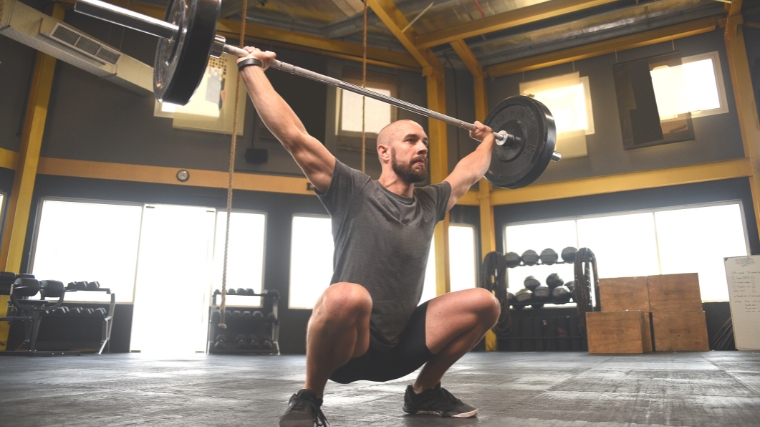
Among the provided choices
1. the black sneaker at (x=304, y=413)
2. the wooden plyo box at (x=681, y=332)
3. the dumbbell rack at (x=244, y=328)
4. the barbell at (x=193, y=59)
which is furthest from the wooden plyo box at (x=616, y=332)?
the black sneaker at (x=304, y=413)

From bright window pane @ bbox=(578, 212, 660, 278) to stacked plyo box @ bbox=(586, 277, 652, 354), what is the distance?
903 millimetres

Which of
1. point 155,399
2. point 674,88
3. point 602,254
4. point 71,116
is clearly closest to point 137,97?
point 71,116

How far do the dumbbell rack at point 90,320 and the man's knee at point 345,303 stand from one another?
561cm

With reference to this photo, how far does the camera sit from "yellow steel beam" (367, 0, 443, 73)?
647cm

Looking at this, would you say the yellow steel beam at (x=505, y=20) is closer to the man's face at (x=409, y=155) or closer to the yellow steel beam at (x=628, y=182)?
the yellow steel beam at (x=628, y=182)

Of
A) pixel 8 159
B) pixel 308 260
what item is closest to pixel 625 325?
pixel 308 260

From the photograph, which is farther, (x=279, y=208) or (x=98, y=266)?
(x=279, y=208)

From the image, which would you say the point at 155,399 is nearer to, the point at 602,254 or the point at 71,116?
the point at 71,116

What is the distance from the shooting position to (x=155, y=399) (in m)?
1.70

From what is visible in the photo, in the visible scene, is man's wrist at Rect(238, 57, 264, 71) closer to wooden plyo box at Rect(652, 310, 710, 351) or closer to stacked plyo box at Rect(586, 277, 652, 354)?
stacked plyo box at Rect(586, 277, 652, 354)

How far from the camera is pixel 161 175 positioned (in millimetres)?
6621

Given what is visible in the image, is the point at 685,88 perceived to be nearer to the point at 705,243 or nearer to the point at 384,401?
the point at 705,243

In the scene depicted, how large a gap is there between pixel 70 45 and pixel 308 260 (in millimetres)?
3750

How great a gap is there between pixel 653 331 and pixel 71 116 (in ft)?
24.2
